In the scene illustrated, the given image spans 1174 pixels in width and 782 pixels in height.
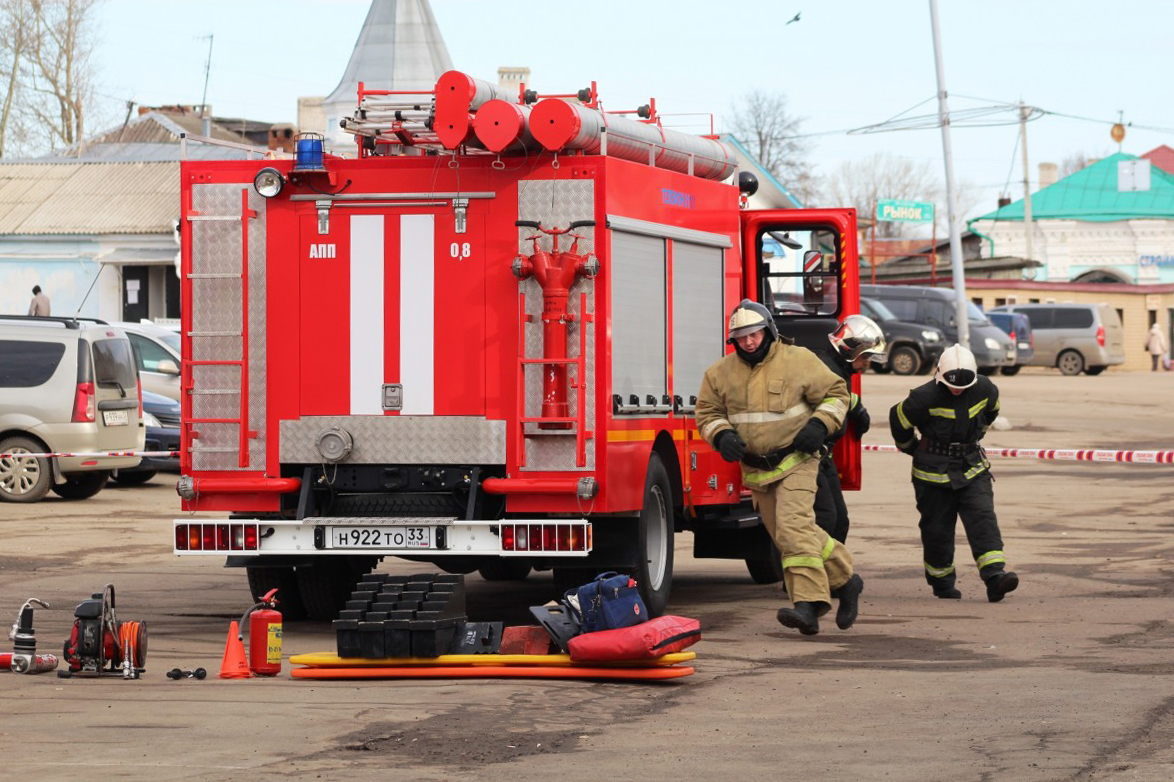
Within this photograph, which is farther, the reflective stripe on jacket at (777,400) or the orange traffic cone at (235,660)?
the reflective stripe on jacket at (777,400)

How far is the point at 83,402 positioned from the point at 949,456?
1101 centimetres

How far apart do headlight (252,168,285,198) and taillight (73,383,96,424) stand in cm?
1042

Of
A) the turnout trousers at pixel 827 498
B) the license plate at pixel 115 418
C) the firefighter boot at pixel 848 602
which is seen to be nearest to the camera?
the firefighter boot at pixel 848 602

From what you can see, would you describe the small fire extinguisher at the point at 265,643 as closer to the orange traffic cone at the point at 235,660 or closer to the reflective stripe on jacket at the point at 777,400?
the orange traffic cone at the point at 235,660

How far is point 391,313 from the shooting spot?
10992 mm

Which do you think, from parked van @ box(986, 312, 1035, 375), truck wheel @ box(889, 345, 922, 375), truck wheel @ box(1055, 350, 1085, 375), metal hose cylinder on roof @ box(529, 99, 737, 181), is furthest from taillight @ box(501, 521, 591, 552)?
truck wheel @ box(1055, 350, 1085, 375)

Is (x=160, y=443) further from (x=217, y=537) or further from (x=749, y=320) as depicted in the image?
(x=749, y=320)

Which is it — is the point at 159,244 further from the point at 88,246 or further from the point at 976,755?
the point at 976,755

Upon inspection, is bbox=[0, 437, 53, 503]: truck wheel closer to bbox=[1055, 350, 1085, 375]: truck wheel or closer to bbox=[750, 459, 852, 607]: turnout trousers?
bbox=[750, 459, 852, 607]: turnout trousers

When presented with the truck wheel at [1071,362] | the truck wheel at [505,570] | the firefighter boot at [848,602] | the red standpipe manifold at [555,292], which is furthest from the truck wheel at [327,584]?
the truck wheel at [1071,362]

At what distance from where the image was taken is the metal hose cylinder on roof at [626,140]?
34.6ft

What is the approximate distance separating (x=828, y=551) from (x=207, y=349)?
3.73m

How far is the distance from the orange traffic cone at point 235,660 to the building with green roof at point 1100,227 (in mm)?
76109

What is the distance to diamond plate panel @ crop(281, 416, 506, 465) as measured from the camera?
10852 millimetres
